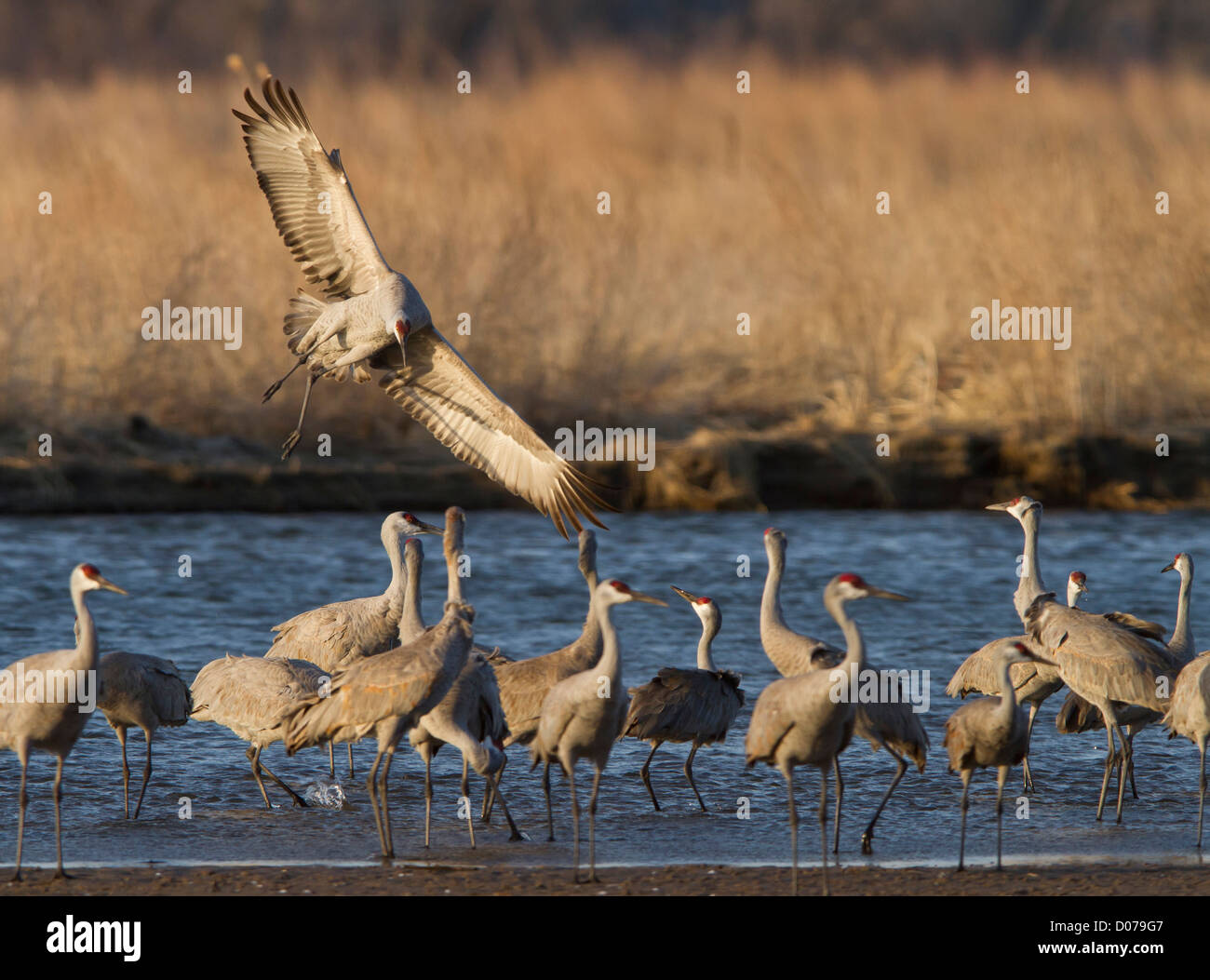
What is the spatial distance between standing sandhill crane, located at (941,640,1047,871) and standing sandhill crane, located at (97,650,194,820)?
2.98 metres

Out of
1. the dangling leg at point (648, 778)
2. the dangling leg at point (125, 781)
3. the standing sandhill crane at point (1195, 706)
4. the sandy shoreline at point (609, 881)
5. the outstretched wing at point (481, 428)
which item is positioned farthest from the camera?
the outstretched wing at point (481, 428)

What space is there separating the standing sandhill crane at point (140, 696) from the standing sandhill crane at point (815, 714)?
7.69 feet

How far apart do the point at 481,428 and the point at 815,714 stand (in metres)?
3.19

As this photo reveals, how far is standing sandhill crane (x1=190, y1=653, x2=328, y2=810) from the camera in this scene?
7.38 meters

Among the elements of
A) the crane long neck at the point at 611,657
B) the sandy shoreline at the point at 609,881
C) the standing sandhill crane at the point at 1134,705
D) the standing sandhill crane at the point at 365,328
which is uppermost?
the standing sandhill crane at the point at 365,328

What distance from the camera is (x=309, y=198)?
8.57 m

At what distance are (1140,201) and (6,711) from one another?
1108cm

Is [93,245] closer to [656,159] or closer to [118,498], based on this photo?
[118,498]

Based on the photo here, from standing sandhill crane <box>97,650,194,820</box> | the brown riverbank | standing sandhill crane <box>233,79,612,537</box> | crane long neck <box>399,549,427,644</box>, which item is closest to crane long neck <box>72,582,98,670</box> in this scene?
standing sandhill crane <box>97,650,194,820</box>

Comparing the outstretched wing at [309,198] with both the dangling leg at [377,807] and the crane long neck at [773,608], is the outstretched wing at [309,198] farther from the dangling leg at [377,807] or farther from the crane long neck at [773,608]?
the dangling leg at [377,807]

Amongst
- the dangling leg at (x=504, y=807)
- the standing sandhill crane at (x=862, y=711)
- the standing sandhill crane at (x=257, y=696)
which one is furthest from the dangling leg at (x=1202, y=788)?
the standing sandhill crane at (x=257, y=696)

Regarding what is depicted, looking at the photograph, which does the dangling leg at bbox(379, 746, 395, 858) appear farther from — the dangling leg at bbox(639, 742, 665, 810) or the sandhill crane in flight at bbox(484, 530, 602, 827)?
the dangling leg at bbox(639, 742, 665, 810)

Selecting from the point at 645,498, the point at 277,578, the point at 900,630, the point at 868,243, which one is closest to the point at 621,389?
the point at 645,498

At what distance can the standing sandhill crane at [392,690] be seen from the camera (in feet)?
→ 21.8
